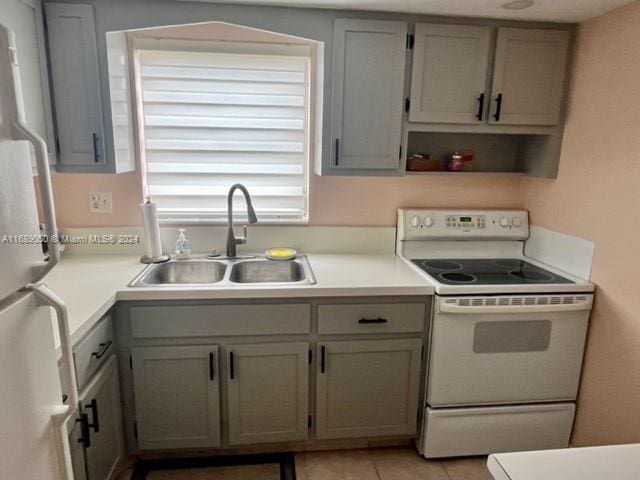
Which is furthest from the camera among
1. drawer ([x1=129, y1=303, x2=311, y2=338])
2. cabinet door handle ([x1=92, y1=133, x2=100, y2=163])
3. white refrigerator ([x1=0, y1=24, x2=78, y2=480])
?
cabinet door handle ([x1=92, y1=133, x2=100, y2=163])

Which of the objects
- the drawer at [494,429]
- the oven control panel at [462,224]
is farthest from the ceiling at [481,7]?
the drawer at [494,429]

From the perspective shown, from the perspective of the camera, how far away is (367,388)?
199 centimetres

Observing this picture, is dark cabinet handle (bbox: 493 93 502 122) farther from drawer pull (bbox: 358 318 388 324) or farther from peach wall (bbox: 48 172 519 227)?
drawer pull (bbox: 358 318 388 324)

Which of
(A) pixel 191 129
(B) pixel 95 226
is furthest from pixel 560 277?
(B) pixel 95 226

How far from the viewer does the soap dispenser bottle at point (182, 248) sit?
225 centimetres

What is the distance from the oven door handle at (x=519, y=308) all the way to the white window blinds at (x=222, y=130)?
102cm

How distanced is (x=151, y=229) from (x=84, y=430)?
3.27 ft

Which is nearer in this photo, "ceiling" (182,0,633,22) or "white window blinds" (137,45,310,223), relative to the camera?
"ceiling" (182,0,633,22)

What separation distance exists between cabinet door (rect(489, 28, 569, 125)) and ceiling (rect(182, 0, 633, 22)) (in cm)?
9

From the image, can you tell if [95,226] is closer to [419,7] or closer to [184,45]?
[184,45]

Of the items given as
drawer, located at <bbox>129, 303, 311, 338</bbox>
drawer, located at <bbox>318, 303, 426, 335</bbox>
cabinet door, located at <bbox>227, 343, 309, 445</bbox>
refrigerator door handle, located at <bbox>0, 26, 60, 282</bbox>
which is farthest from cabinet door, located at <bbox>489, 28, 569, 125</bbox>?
refrigerator door handle, located at <bbox>0, 26, 60, 282</bbox>

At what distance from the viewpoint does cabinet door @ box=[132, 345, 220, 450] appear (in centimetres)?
185

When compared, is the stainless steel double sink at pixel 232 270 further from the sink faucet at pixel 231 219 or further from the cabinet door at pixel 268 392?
the cabinet door at pixel 268 392

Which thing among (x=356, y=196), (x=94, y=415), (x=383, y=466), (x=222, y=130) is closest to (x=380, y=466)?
(x=383, y=466)
